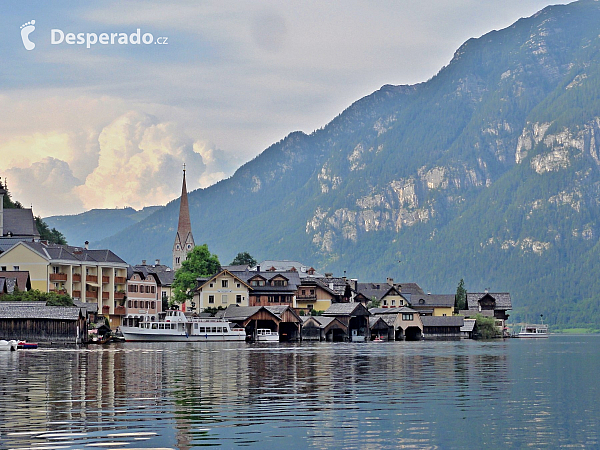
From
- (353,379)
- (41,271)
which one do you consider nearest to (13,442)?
(353,379)

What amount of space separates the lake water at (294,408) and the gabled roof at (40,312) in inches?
1930

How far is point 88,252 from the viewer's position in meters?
155

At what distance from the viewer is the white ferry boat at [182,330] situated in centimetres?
13175

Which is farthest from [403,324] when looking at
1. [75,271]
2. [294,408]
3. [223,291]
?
[294,408]

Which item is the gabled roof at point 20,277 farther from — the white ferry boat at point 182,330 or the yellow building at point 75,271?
the white ferry boat at point 182,330

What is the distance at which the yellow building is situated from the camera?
13900 centimetres

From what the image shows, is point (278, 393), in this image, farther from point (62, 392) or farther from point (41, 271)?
point (41, 271)

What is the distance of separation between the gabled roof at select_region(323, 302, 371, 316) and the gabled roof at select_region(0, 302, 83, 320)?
54233 millimetres

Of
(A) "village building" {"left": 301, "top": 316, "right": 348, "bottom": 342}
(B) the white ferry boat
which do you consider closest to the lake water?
(B) the white ferry boat

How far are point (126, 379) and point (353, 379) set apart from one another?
38.5 feet

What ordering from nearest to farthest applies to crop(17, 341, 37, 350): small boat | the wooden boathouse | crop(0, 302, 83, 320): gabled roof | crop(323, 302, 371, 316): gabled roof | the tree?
crop(17, 341, 37, 350): small boat, the wooden boathouse, crop(0, 302, 83, 320): gabled roof, crop(323, 302, 371, 316): gabled roof, the tree

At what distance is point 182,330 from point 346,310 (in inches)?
1236

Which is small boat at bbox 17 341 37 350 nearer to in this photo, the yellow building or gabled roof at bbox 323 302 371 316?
the yellow building

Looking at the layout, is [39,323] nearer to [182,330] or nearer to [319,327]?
[182,330]
